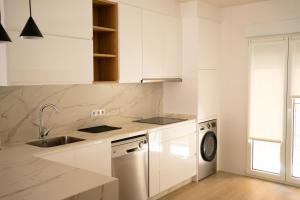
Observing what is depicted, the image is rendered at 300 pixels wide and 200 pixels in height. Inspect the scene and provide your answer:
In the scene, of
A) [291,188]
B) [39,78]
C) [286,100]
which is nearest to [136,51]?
[39,78]

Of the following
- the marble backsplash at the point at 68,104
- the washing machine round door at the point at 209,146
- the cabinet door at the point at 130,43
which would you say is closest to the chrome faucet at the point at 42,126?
the marble backsplash at the point at 68,104

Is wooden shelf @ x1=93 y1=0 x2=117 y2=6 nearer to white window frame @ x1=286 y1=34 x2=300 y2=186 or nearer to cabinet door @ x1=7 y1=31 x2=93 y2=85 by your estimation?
cabinet door @ x1=7 y1=31 x2=93 y2=85

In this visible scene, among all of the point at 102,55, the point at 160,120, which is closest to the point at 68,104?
the point at 102,55

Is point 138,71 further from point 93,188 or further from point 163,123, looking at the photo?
point 93,188

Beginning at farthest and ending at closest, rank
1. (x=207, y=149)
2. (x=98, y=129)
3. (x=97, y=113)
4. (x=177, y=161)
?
1. (x=207, y=149)
2. (x=177, y=161)
3. (x=97, y=113)
4. (x=98, y=129)

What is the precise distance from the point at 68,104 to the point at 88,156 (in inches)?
32.3

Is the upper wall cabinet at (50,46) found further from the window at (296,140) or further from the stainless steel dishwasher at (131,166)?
the window at (296,140)

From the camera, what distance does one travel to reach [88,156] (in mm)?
2781

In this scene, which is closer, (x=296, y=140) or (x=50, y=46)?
(x=50, y=46)

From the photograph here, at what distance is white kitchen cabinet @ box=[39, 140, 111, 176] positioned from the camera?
256 centimetres

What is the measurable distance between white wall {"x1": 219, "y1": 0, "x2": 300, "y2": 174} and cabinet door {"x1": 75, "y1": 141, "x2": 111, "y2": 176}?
2434mm

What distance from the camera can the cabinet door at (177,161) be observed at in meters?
3.74

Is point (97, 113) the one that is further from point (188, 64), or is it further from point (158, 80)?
point (188, 64)

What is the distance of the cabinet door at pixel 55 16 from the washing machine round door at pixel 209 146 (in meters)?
2.40
